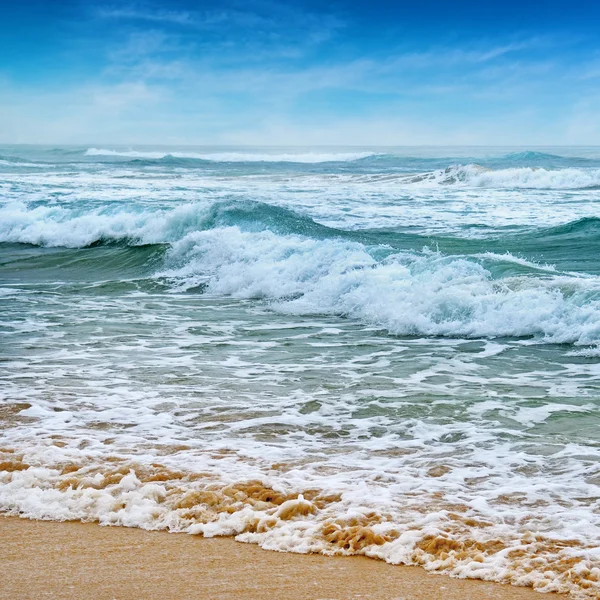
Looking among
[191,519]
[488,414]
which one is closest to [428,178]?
[488,414]

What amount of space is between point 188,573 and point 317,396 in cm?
312

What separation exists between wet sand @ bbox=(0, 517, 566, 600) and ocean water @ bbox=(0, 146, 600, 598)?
0.11m

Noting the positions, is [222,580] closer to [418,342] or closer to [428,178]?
[418,342]

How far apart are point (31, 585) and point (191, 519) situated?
92cm

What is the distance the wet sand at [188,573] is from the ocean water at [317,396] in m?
0.11

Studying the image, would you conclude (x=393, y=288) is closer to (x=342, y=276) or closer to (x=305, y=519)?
(x=342, y=276)

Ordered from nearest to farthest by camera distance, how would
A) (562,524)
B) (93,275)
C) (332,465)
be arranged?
(562,524) < (332,465) < (93,275)

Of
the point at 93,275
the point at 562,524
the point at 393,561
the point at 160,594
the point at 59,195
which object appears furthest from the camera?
the point at 59,195

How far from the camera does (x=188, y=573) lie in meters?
3.43

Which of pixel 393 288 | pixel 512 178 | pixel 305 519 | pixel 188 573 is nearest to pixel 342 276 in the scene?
pixel 393 288

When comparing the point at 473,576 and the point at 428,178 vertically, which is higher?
the point at 428,178

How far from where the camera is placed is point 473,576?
339 centimetres

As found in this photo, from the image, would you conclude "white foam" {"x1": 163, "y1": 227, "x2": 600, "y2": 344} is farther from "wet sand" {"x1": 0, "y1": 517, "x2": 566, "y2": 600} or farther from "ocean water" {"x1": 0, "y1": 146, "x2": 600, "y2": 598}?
"wet sand" {"x1": 0, "y1": 517, "x2": 566, "y2": 600}

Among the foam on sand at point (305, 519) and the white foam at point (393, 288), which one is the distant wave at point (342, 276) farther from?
the foam on sand at point (305, 519)
